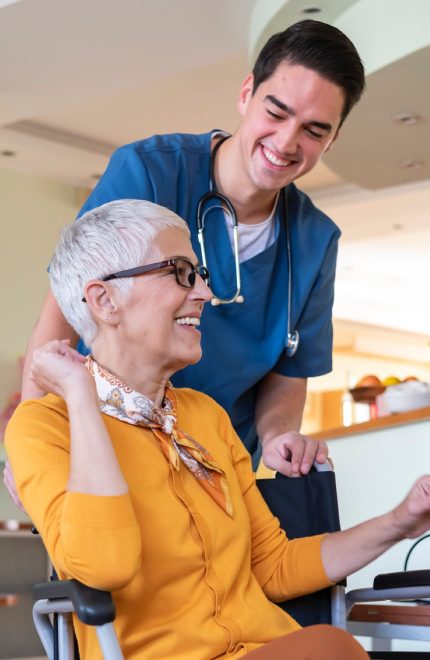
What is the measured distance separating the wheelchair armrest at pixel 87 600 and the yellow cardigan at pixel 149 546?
0.6 inches

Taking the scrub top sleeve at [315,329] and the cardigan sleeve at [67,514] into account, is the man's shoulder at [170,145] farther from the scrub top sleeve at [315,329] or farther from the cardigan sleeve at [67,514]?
the cardigan sleeve at [67,514]

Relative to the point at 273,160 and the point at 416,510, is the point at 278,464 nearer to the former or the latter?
the point at 416,510

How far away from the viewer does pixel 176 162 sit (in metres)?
1.82

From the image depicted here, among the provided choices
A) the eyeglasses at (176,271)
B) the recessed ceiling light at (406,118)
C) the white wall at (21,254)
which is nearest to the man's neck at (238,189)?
the eyeglasses at (176,271)

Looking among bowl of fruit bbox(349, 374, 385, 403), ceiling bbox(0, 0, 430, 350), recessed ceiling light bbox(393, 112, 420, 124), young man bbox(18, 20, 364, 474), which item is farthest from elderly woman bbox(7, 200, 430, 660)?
recessed ceiling light bbox(393, 112, 420, 124)

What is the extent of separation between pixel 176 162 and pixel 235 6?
89.3 inches

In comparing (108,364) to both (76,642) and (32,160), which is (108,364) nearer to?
(76,642)

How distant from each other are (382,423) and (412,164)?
2.14m

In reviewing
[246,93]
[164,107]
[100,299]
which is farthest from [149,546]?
[164,107]

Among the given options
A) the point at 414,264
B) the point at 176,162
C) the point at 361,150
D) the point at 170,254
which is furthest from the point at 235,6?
the point at 414,264

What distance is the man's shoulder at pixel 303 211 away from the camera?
6.39 ft

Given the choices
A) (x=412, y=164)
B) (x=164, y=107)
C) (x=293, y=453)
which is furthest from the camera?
(x=164, y=107)

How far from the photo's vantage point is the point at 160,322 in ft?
4.89

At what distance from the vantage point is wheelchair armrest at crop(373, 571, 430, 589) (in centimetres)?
158
